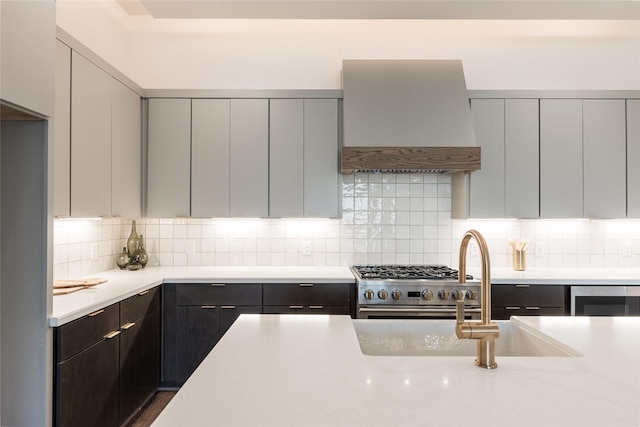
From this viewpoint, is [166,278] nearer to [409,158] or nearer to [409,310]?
[409,310]

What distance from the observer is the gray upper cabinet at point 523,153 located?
3.29 metres

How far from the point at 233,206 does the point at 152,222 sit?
0.84m

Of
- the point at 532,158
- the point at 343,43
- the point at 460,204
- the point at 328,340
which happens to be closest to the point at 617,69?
the point at 532,158

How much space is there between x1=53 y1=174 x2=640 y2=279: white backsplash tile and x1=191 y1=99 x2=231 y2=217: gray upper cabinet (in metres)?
0.32

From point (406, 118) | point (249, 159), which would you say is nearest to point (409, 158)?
point (406, 118)

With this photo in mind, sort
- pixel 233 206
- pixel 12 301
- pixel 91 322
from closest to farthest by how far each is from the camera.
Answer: pixel 12 301, pixel 91 322, pixel 233 206

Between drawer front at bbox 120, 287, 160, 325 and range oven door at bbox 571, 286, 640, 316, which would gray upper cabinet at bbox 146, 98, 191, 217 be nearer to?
drawer front at bbox 120, 287, 160, 325

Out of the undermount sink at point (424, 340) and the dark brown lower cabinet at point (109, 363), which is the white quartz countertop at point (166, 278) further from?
the undermount sink at point (424, 340)

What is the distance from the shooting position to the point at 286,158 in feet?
10.7

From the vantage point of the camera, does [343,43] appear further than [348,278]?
Yes

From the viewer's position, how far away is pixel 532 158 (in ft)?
10.8

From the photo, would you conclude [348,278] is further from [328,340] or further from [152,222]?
[152,222]

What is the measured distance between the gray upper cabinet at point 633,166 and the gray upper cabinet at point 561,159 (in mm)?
386

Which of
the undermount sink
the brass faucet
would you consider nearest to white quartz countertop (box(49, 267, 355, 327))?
the undermount sink
